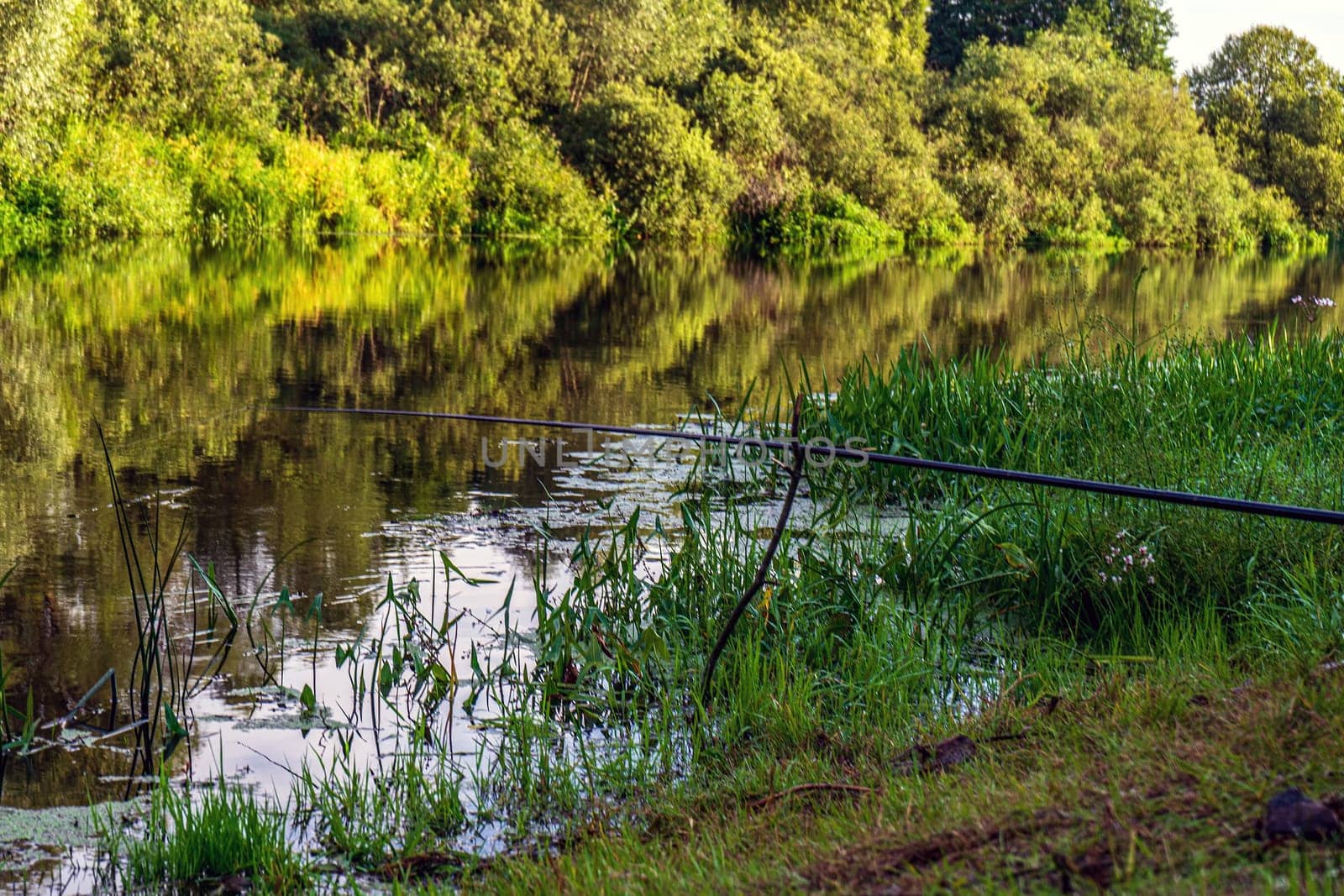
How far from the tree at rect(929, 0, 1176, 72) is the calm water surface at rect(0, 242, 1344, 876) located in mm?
42183

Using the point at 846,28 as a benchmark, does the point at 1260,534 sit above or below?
below

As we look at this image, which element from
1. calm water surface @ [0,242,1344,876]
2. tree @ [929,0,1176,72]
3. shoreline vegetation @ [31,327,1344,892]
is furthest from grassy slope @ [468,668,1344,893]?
tree @ [929,0,1176,72]

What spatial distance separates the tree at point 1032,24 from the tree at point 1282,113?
4.48m

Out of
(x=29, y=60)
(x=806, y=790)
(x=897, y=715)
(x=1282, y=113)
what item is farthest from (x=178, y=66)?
(x=1282, y=113)

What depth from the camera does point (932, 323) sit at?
58.4ft

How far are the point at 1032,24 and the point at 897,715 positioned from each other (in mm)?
66287

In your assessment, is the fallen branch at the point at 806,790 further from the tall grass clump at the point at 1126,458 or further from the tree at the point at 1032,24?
the tree at the point at 1032,24

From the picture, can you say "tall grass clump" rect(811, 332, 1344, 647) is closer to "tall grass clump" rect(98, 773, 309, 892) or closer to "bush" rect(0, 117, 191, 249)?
"tall grass clump" rect(98, 773, 309, 892)

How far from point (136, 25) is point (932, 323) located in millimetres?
16804

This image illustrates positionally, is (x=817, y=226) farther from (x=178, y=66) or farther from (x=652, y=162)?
(x=178, y=66)

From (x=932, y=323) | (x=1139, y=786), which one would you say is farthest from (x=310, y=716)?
(x=932, y=323)

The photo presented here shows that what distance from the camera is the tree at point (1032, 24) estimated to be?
206 ft

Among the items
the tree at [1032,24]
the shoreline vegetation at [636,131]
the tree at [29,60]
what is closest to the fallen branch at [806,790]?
the tree at [29,60]

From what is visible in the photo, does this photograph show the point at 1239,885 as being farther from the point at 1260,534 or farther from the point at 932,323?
the point at 932,323
